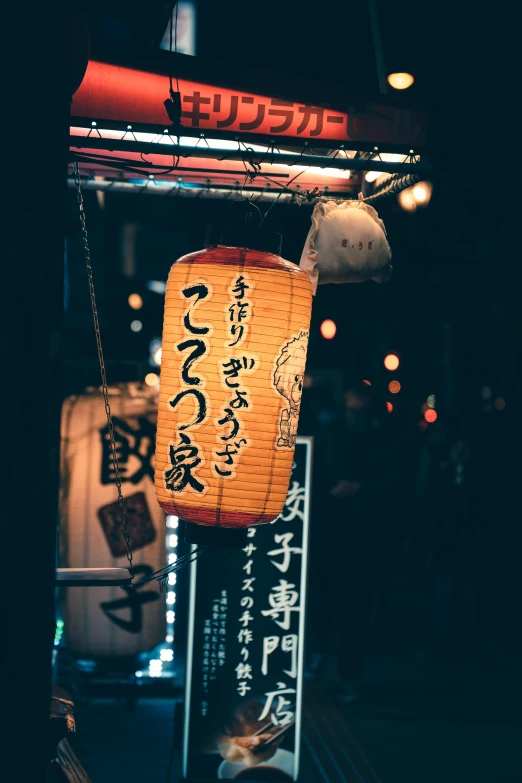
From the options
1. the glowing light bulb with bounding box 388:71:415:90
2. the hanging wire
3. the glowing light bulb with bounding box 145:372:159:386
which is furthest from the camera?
the glowing light bulb with bounding box 145:372:159:386

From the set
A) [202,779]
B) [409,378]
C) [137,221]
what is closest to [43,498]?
[202,779]

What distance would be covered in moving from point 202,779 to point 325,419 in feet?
19.4

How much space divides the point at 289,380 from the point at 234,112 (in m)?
1.88

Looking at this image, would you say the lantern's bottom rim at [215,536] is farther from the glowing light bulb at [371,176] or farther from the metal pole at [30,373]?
the glowing light bulb at [371,176]

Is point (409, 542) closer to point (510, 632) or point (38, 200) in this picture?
point (510, 632)

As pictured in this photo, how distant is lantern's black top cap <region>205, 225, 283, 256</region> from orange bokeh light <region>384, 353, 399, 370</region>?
9444 millimetres

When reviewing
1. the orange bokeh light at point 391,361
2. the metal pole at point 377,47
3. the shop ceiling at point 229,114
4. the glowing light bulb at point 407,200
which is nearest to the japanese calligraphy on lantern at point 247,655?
the shop ceiling at point 229,114

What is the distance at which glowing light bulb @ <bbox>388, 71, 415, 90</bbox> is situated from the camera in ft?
31.8

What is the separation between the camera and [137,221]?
36.6 feet

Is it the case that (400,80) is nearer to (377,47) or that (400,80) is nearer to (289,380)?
(377,47)

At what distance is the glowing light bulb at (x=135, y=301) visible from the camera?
11.3 metres

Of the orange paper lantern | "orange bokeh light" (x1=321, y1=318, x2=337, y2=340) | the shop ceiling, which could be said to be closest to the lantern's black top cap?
the orange paper lantern

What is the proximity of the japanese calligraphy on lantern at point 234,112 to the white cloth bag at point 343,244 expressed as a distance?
0.50 meters

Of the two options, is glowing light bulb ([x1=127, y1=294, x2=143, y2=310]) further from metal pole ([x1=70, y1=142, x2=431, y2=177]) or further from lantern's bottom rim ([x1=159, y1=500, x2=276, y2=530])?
lantern's bottom rim ([x1=159, y1=500, x2=276, y2=530])
